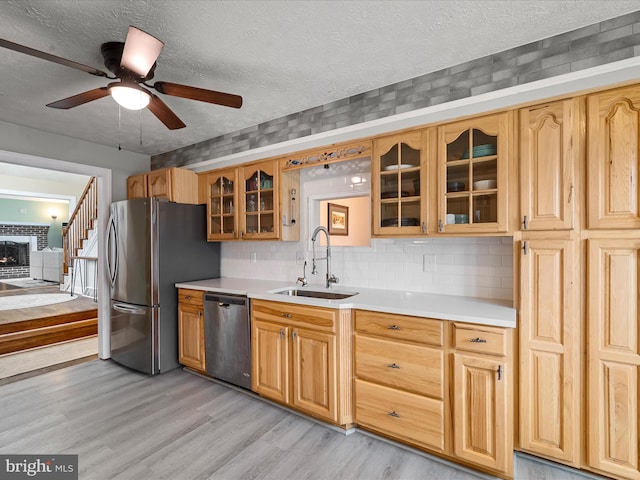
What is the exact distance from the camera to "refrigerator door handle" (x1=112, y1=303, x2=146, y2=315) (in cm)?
332

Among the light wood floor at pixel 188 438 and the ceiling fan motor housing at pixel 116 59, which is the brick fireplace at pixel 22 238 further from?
the ceiling fan motor housing at pixel 116 59

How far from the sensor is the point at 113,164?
4004 millimetres

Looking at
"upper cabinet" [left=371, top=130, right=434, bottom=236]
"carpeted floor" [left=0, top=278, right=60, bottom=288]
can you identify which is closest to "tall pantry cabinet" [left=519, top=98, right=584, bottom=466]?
"upper cabinet" [left=371, top=130, right=434, bottom=236]

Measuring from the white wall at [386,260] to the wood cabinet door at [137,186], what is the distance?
4.37 feet

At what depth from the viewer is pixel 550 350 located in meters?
1.84

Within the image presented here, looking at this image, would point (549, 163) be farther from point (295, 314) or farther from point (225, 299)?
point (225, 299)

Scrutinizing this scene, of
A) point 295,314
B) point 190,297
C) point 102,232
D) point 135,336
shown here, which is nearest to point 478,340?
point 295,314

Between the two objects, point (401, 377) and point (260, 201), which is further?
point (260, 201)

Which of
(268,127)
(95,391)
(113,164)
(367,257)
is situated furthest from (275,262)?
(113,164)

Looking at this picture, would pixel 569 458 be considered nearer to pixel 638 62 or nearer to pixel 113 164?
pixel 638 62

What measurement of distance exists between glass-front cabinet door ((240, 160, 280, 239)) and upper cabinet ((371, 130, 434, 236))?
3.49 feet

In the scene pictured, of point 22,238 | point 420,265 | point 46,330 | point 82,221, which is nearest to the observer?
point 420,265

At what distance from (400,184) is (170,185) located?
8.35 feet

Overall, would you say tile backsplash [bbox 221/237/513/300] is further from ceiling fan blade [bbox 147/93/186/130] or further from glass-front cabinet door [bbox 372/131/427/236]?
ceiling fan blade [bbox 147/93/186/130]
